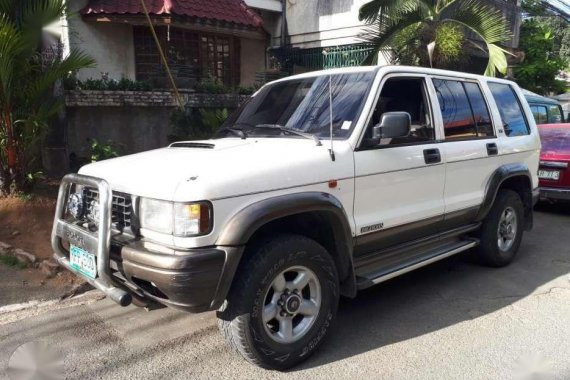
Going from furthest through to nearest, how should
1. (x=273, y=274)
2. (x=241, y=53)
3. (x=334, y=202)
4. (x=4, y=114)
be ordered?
(x=241, y=53), (x=4, y=114), (x=334, y=202), (x=273, y=274)

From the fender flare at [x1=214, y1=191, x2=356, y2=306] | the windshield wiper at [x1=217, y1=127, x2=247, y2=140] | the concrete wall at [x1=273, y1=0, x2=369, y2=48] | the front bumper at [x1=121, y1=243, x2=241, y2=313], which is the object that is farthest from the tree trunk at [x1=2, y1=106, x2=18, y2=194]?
the concrete wall at [x1=273, y1=0, x2=369, y2=48]

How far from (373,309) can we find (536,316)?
1323 mm

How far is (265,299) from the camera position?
3.10m

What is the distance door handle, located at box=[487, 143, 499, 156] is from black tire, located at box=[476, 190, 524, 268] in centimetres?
52

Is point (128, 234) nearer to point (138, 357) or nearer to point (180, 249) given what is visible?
point (180, 249)

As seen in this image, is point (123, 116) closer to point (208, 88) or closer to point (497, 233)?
point (208, 88)

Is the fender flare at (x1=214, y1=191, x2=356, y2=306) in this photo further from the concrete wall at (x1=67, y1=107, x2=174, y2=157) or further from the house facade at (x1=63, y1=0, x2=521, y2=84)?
the house facade at (x1=63, y1=0, x2=521, y2=84)

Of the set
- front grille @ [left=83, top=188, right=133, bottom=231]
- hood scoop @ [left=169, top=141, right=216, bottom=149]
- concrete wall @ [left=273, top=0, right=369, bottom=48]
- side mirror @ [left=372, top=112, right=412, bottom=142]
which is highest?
concrete wall @ [left=273, top=0, right=369, bottom=48]

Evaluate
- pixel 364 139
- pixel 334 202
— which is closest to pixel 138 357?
pixel 334 202

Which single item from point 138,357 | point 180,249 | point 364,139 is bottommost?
point 138,357

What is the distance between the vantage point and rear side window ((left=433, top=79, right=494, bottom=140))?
443 cm

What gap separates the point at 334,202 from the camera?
3254 millimetres

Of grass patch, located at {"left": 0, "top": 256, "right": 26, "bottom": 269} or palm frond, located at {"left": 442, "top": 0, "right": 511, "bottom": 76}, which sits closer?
grass patch, located at {"left": 0, "top": 256, "right": 26, "bottom": 269}

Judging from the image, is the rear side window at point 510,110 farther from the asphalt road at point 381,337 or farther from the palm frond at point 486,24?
the palm frond at point 486,24
